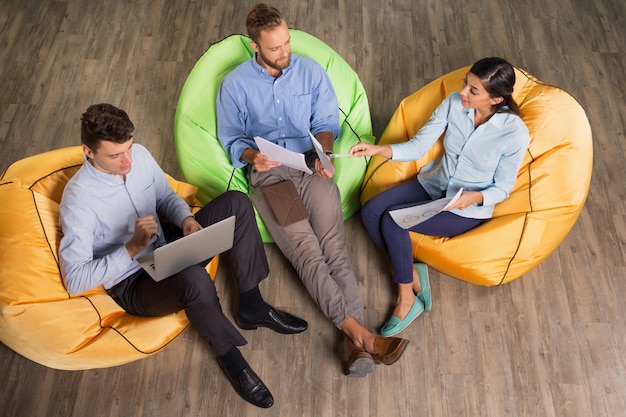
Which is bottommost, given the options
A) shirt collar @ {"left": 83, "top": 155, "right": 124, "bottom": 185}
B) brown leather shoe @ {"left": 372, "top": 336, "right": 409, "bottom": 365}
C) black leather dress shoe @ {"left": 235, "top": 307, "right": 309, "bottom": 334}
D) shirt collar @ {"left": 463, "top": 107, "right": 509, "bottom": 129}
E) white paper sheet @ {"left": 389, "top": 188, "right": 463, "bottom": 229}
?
black leather dress shoe @ {"left": 235, "top": 307, "right": 309, "bottom": 334}

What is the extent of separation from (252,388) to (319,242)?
2.33ft

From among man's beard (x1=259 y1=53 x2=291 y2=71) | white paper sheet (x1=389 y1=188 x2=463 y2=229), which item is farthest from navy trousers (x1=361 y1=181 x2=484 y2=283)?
man's beard (x1=259 y1=53 x2=291 y2=71)

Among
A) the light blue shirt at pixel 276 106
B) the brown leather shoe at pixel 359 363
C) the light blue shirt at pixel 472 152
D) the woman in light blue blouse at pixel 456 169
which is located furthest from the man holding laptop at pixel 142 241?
the light blue shirt at pixel 472 152

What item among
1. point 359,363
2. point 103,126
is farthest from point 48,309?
point 359,363

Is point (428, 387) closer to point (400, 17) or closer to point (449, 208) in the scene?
point (449, 208)

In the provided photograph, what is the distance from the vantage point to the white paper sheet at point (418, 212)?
2578 millimetres

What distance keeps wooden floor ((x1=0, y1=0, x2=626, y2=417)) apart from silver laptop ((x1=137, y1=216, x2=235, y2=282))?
1.76 ft

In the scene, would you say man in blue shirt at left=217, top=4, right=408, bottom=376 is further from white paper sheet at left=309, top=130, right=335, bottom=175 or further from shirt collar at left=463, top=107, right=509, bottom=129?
shirt collar at left=463, top=107, right=509, bottom=129

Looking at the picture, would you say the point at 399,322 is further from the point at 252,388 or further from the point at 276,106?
the point at 276,106

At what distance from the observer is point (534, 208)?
281 cm

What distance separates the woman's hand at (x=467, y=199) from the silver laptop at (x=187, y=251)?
91 cm

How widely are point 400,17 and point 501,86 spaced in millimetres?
2110

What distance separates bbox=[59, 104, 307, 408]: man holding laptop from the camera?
2.36 meters

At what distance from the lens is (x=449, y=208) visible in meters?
2.68
